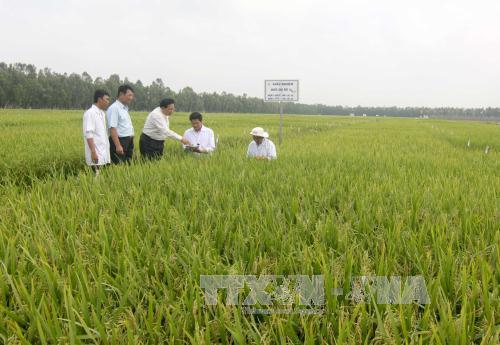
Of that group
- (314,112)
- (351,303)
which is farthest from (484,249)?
(314,112)

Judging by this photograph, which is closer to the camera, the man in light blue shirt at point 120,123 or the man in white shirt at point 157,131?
the man in light blue shirt at point 120,123

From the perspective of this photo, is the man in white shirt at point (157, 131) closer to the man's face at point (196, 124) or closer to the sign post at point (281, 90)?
the man's face at point (196, 124)

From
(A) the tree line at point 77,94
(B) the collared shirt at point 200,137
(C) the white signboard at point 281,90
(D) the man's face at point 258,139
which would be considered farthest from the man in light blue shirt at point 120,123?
(A) the tree line at point 77,94

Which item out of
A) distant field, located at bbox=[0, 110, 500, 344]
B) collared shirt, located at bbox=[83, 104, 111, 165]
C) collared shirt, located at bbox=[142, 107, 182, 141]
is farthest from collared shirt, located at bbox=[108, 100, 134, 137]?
distant field, located at bbox=[0, 110, 500, 344]

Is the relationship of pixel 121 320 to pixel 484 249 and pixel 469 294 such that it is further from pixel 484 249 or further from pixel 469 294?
pixel 484 249

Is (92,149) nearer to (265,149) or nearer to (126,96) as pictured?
(126,96)

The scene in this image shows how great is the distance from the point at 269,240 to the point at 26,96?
209ft

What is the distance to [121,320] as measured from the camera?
41.9 inches

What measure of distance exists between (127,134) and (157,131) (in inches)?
18.8

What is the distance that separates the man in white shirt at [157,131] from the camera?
17.3 ft

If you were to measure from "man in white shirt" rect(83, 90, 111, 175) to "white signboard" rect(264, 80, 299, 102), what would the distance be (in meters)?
4.47

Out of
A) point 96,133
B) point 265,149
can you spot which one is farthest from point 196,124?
point 96,133

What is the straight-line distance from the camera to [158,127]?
17.4 ft

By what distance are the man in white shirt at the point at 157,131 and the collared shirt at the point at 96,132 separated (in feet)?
2.35
